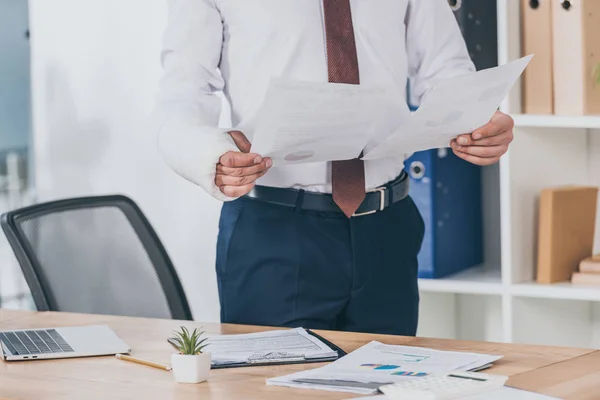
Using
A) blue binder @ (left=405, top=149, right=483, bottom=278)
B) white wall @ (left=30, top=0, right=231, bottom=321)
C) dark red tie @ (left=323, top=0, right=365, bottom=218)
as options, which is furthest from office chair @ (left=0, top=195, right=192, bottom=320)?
white wall @ (left=30, top=0, right=231, bottom=321)

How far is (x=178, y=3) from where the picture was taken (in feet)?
6.21

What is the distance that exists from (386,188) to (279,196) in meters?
0.21

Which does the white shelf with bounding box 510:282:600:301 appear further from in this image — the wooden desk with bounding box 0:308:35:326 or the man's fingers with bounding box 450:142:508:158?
the wooden desk with bounding box 0:308:35:326

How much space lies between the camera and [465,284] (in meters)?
2.51

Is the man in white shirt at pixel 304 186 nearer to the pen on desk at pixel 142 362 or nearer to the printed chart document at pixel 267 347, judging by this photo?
the printed chart document at pixel 267 347

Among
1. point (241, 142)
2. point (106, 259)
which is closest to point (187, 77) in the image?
point (241, 142)

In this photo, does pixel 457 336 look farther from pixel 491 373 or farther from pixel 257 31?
pixel 491 373

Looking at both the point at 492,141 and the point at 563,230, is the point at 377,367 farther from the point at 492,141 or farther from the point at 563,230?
the point at 563,230

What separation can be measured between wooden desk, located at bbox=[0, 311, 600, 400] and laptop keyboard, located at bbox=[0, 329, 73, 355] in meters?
0.04

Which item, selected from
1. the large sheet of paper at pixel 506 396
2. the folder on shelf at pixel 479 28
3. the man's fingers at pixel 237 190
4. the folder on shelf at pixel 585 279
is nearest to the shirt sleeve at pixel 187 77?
the man's fingers at pixel 237 190

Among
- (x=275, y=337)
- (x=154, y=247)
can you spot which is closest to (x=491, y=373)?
(x=275, y=337)

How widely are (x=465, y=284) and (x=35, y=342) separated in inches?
49.6

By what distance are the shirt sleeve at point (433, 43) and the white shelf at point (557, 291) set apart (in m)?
0.65

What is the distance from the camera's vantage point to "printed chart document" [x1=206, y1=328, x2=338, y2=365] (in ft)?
4.78
